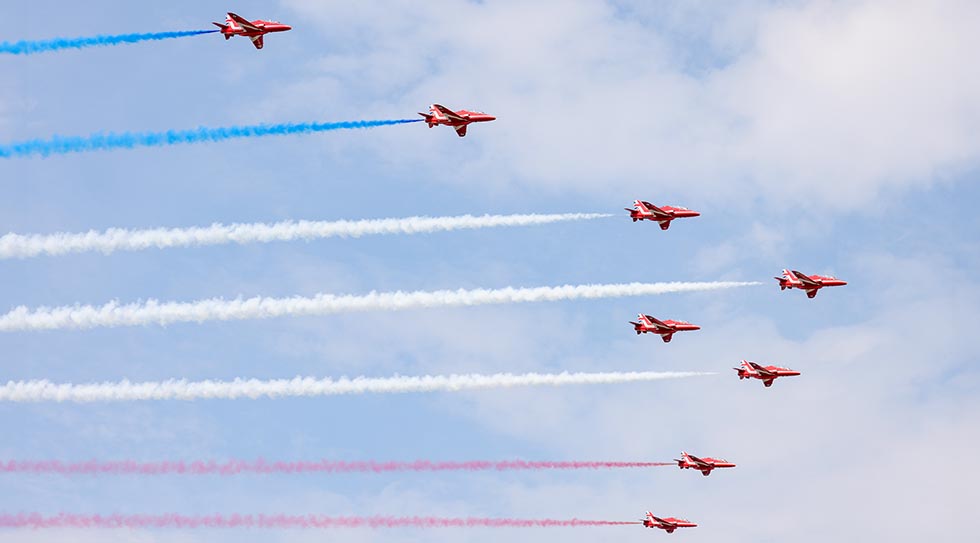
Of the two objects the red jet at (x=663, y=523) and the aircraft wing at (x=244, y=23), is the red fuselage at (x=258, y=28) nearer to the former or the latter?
the aircraft wing at (x=244, y=23)

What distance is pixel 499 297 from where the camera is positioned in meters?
137

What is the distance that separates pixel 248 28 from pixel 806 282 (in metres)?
65.3

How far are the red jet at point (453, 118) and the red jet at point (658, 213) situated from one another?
831 inches

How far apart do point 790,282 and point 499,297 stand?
36.3m

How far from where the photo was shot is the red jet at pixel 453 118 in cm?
13588

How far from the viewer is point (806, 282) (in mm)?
157125

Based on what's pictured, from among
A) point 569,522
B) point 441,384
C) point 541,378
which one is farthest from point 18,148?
point 569,522

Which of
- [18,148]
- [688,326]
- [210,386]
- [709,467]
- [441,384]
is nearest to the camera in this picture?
[18,148]

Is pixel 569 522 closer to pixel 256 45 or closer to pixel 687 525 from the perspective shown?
pixel 687 525

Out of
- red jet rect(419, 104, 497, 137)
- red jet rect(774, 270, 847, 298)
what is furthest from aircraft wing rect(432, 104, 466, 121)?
red jet rect(774, 270, 847, 298)

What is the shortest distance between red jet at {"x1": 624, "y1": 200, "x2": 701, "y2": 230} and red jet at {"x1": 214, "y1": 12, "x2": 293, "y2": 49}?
4185 cm

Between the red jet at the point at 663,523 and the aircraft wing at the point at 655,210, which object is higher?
the aircraft wing at the point at 655,210

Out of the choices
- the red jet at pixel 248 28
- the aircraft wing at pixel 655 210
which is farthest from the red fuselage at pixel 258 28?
the aircraft wing at pixel 655 210

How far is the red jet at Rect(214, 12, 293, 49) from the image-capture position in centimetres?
12638
